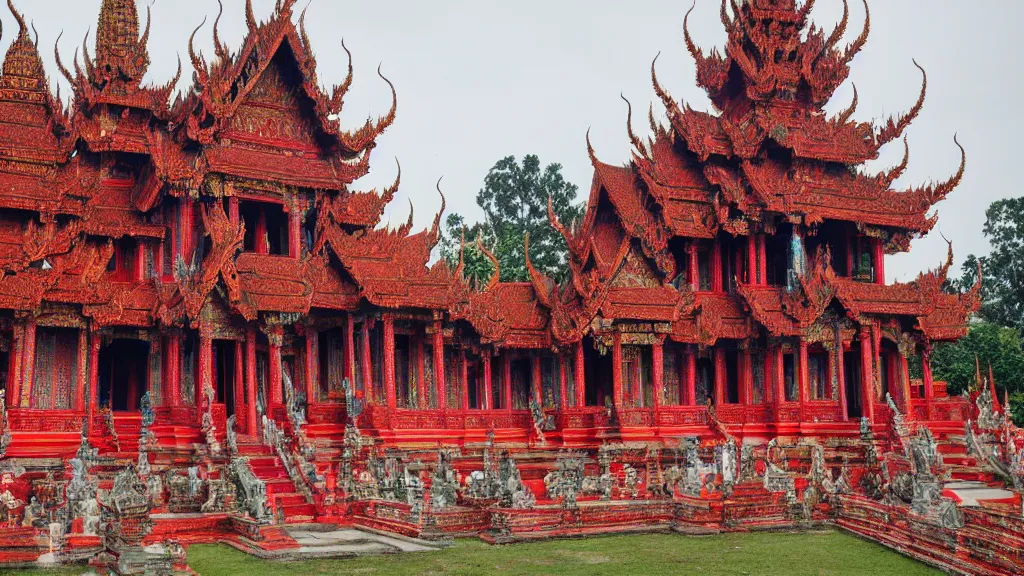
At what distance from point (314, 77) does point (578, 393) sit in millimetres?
9100

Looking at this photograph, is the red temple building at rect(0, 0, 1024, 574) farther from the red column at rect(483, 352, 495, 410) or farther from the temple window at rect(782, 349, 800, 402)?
the temple window at rect(782, 349, 800, 402)

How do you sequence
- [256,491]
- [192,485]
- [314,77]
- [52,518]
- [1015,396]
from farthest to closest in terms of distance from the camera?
1. [1015,396]
2. [314,77]
3. [192,485]
4. [256,491]
5. [52,518]

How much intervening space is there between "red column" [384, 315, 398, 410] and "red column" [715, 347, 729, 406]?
325 inches

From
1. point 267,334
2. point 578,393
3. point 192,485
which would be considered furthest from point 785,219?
point 192,485

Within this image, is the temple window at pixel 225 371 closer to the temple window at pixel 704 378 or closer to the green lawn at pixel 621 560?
the green lawn at pixel 621 560

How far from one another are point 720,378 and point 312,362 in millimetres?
9839

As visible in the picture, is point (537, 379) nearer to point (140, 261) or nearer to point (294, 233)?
point (294, 233)

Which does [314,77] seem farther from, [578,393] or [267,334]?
[578,393]

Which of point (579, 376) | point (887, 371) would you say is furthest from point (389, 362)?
point (887, 371)

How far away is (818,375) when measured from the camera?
3033cm

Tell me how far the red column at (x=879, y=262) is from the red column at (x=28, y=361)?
19.8 m

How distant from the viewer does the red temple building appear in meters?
20.5

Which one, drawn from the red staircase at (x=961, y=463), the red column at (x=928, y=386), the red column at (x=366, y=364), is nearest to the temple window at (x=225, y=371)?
the red column at (x=366, y=364)

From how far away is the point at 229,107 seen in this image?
26078 millimetres
